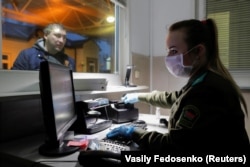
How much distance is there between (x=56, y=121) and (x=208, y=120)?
643 millimetres

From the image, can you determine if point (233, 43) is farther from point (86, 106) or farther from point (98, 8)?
point (86, 106)

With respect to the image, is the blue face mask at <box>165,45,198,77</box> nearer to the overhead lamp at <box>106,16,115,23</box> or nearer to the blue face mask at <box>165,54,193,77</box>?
the blue face mask at <box>165,54,193,77</box>

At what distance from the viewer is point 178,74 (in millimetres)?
1238

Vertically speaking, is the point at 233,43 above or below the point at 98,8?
below

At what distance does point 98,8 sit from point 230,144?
189 cm

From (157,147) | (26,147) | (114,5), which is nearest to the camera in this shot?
(157,147)

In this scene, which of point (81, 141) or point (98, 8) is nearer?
point (81, 141)

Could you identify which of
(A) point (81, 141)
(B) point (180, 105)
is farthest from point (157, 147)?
(A) point (81, 141)

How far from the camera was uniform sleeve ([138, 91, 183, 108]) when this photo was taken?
1543mm

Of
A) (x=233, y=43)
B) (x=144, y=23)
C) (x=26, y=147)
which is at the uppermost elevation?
(x=144, y=23)

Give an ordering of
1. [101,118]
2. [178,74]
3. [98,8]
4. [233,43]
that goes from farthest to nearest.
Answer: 1. [233,43]
2. [98,8]
3. [101,118]
4. [178,74]

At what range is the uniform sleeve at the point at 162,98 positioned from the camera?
1.54 metres

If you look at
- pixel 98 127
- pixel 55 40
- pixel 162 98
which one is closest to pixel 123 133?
pixel 98 127

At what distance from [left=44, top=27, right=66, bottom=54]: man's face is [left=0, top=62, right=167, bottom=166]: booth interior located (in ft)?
1.15
